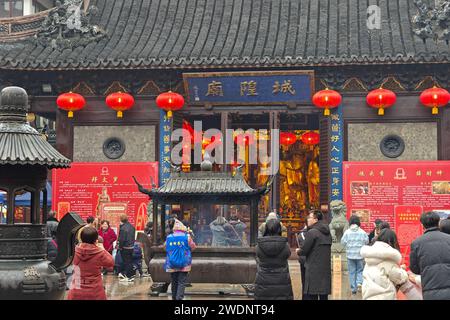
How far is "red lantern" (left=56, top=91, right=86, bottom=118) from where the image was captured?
720 inches

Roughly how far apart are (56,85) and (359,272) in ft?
32.4

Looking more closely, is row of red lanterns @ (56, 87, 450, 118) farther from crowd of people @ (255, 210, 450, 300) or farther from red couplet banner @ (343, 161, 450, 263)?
crowd of people @ (255, 210, 450, 300)

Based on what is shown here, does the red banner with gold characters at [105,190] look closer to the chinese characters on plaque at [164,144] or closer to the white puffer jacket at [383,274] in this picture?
the chinese characters on plaque at [164,144]

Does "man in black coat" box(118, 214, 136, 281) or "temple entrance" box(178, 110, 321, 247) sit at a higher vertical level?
"temple entrance" box(178, 110, 321, 247)

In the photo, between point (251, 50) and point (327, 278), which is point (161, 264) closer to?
point (327, 278)

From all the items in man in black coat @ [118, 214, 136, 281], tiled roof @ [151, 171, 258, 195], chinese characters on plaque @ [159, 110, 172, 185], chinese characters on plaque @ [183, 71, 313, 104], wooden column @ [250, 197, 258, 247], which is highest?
chinese characters on plaque @ [183, 71, 313, 104]

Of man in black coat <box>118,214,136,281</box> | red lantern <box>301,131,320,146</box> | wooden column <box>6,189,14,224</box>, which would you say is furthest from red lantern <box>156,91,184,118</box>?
wooden column <box>6,189,14,224</box>

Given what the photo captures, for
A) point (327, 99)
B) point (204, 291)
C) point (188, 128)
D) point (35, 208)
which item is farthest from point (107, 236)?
point (35, 208)

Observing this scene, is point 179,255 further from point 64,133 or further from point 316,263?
point 64,133

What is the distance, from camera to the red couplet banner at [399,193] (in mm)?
17188

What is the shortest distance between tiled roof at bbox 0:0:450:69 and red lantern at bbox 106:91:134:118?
2.56 ft

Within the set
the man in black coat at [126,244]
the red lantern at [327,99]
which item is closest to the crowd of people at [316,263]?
the man in black coat at [126,244]

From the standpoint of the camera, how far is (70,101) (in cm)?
1831

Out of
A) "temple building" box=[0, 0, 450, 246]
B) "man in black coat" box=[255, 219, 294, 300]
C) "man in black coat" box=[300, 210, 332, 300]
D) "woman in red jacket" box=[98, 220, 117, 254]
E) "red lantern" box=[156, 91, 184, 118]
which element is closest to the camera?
"man in black coat" box=[255, 219, 294, 300]
